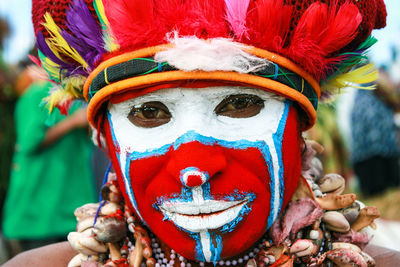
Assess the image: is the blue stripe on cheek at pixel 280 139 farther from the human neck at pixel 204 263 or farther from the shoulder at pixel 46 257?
the shoulder at pixel 46 257

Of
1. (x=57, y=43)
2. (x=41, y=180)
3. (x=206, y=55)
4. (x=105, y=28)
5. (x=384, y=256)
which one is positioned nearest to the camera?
(x=206, y=55)

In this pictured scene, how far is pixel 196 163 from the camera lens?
4.58 feet

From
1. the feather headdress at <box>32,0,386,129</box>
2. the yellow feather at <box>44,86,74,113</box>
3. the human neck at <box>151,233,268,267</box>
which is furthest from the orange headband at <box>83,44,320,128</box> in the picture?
the human neck at <box>151,233,268,267</box>

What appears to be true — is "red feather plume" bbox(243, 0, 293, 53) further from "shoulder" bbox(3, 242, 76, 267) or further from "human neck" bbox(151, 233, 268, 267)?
"shoulder" bbox(3, 242, 76, 267)

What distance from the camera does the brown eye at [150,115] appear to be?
59.6 inches

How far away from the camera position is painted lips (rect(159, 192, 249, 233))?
1445 mm

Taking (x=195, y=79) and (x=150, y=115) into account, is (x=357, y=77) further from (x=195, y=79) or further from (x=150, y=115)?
(x=150, y=115)

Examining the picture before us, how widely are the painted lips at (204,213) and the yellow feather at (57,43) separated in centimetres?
64

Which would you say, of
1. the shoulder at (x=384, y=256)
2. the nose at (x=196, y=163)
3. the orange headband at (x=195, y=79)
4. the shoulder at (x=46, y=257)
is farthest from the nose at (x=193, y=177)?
the shoulder at (x=384, y=256)

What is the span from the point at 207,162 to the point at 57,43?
2.42 ft

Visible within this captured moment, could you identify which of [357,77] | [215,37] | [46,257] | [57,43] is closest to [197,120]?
[215,37]

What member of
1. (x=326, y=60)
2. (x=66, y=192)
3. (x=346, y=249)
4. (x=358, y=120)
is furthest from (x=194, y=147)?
(x=358, y=120)

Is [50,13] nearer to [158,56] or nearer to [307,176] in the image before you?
[158,56]

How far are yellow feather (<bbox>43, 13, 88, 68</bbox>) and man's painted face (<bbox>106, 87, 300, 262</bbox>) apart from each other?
10.5 inches
